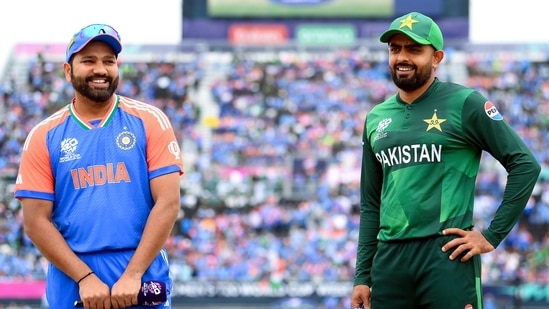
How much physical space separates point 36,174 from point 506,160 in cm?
216

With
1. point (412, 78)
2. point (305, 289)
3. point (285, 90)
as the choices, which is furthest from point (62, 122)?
point (285, 90)

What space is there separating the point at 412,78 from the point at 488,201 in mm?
20037

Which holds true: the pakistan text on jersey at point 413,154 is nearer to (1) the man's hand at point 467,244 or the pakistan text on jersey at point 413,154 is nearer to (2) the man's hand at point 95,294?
(1) the man's hand at point 467,244

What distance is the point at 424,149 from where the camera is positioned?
182 inches

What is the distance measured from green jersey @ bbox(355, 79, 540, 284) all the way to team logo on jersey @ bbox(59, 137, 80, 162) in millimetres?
1465

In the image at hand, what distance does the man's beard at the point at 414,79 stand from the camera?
15.4 feet

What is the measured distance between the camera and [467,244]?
447 centimetres

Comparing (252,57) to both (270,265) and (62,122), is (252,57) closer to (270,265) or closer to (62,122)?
(270,265)

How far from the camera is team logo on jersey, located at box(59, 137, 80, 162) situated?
4.43 m

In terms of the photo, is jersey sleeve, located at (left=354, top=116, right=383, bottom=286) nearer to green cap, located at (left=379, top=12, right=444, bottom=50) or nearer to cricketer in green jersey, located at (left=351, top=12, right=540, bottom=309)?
cricketer in green jersey, located at (left=351, top=12, right=540, bottom=309)

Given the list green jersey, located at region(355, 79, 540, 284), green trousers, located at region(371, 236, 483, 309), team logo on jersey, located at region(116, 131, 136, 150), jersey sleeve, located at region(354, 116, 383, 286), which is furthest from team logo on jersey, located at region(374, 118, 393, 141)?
team logo on jersey, located at region(116, 131, 136, 150)

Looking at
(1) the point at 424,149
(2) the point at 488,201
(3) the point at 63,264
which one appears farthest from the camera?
(2) the point at 488,201

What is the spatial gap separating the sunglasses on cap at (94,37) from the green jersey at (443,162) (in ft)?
4.50

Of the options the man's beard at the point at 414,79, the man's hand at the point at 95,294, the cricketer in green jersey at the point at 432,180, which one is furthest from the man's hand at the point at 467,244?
the man's hand at the point at 95,294
